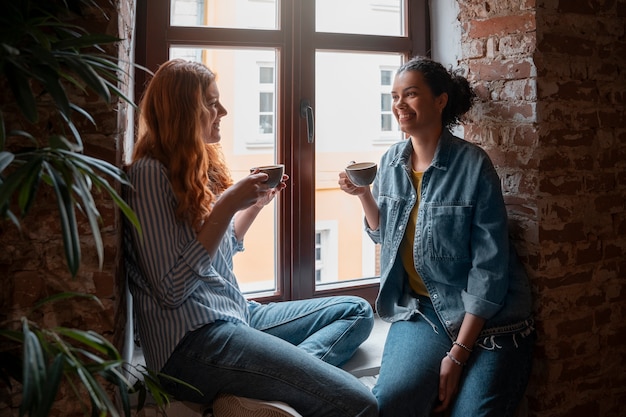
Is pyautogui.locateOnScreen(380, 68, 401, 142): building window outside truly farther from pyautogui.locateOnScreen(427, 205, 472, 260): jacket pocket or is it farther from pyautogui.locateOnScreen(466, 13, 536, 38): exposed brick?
pyautogui.locateOnScreen(427, 205, 472, 260): jacket pocket

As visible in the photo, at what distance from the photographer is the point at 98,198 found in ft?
4.82

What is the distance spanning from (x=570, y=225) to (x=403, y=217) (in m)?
0.57

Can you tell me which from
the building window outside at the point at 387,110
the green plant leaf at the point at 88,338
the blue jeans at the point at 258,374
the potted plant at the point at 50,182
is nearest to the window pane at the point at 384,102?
the building window outside at the point at 387,110

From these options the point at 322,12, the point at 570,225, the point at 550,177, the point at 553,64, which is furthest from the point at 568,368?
the point at 322,12

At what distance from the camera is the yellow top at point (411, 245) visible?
6.52ft

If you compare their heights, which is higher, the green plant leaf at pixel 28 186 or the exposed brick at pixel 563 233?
the green plant leaf at pixel 28 186

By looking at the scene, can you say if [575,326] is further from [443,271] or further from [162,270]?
[162,270]

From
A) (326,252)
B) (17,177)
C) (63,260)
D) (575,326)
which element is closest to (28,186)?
(17,177)

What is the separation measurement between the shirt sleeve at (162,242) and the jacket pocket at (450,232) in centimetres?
75

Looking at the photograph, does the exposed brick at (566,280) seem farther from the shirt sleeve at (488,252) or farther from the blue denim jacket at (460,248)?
the shirt sleeve at (488,252)

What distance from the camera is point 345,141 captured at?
2.39 metres

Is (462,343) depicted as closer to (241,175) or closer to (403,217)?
(403,217)

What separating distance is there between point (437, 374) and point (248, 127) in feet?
3.63

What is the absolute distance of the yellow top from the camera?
1.99 meters
